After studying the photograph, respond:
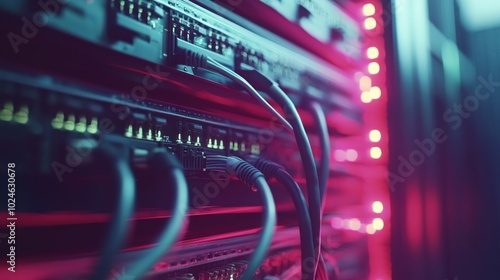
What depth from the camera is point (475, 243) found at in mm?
841

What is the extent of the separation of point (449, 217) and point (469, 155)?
15cm

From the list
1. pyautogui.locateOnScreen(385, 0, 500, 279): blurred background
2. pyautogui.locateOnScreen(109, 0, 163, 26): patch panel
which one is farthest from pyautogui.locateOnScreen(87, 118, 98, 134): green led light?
pyautogui.locateOnScreen(385, 0, 500, 279): blurred background

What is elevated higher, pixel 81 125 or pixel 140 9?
pixel 140 9

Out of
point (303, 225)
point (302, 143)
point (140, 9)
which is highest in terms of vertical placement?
point (140, 9)

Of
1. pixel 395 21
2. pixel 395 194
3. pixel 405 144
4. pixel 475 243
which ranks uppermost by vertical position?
pixel 395 21

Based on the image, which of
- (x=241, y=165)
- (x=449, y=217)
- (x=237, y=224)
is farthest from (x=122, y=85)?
(x=449, y=217)

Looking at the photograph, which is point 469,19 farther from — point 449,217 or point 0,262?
point 0,262

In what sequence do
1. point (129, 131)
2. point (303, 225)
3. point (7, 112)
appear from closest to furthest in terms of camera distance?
point (7, 112)
point (129, 131)
point (303, 225)

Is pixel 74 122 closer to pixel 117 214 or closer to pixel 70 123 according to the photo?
pixel 70 123
